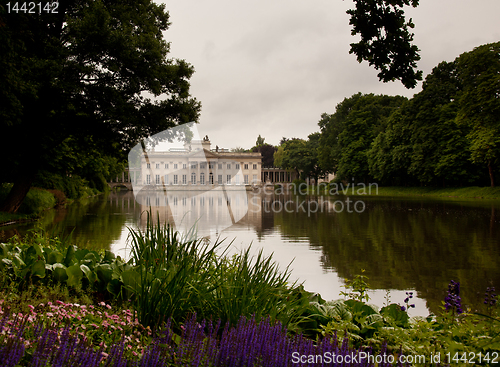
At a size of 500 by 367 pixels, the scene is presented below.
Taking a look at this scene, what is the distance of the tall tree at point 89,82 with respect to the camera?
1034 centimetres

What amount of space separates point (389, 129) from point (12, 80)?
37.6m

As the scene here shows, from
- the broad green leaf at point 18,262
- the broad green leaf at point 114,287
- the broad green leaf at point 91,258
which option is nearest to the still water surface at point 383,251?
the broad green leaf at point 91,258

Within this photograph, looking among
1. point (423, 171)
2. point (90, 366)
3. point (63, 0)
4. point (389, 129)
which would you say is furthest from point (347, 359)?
point (389, 129)

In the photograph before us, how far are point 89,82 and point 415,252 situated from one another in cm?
1043

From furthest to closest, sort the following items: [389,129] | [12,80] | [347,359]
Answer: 1. [389,129]
2. [12,80]
3. [347,359]

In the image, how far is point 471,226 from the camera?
39.4 ft

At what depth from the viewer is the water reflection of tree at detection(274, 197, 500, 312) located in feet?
18.5

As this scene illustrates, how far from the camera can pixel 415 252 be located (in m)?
7.97

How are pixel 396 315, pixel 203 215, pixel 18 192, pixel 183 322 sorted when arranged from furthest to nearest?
pixel 203 215 → pixel 18 192 → pixel 396 315 → pixel 183 322

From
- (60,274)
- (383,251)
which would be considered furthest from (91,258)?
(383,251)

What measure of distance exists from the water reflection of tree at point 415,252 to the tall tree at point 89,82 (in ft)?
19.6

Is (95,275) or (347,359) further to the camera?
(95,275)

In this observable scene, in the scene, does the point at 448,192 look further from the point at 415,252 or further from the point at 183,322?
the point at 183,322

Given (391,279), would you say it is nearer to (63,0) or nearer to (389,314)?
(389,314)
